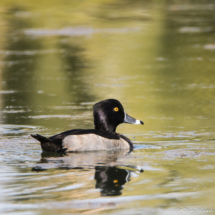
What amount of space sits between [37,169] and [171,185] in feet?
6.53

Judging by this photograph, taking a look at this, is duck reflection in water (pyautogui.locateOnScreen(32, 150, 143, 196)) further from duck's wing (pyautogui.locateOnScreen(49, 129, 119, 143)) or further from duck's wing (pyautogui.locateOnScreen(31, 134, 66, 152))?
duck's wing (pyautogui.locateOnScreen(49, 129, 119, 143))

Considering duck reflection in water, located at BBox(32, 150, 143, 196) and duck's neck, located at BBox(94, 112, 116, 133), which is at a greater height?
duck's neck, located at BBox(94, 112, 116, 133)

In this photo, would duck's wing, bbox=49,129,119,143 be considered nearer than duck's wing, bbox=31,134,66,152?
No

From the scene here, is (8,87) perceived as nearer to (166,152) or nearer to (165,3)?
(166,152)

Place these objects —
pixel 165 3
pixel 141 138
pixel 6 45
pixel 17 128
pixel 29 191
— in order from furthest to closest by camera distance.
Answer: pixel 165 3, pixel 6 45, pixel 17 128, pixel 141 138, pixel 29 191

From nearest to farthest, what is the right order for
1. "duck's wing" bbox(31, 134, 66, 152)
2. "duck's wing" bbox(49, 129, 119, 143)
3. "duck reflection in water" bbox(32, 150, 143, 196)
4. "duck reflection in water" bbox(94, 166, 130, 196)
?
"duck reflection in water" bbox(94, 166, 130, 196) < "duck reflection in water" bbox(32, 150, 143, 196) < "duck's wing" bbox(31, 134, 66, 152) < "duck's wing" bbox(49, 129, 119, 143)

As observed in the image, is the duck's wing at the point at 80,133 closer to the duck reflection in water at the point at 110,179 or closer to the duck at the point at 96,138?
the duck at the point at 96,138

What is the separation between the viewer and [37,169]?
749 centimetres

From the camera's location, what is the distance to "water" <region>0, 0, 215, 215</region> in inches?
246

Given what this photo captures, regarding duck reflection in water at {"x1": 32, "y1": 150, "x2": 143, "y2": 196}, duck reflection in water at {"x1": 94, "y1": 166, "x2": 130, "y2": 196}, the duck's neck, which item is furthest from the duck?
duck reflection in water at {"x1": 94, "y1": 166, "x2": 130, "y2": 196}

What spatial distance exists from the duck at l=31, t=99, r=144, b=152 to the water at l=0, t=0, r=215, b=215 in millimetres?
173

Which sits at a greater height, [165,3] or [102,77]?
[165,3]

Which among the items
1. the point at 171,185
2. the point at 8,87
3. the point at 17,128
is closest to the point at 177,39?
the point at 8,87

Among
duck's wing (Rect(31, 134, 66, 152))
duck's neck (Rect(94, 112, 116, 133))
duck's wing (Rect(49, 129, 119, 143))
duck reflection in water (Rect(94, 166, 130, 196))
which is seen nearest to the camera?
duck reflection in water (Rect(94, 166, 130, 196))
